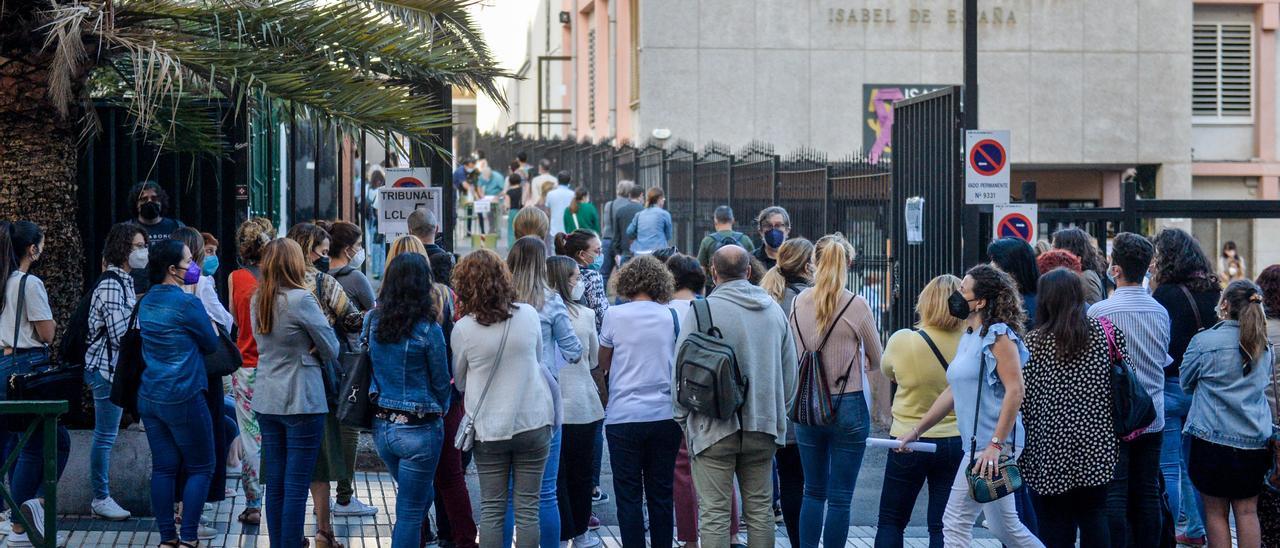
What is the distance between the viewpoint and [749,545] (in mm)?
7258

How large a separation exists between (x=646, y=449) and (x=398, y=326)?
1494 millimetres

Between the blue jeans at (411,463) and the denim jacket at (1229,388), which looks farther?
the denim jacket at (1229,388)

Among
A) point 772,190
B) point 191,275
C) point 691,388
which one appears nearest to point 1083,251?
point 691,388

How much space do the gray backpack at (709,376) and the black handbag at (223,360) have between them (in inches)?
103

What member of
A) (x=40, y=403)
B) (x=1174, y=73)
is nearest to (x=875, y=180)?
(x=40, y=403)

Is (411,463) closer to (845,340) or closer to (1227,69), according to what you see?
(845,340)

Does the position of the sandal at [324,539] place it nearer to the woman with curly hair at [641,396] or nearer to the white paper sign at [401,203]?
the woman with curly hair at [641,396]

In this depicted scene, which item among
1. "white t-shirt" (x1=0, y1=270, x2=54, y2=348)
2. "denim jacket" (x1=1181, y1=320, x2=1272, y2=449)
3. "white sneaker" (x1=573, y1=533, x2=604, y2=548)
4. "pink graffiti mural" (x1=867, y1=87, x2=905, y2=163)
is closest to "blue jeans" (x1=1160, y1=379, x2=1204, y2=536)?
"denim jacket" (x1=1181, y1=320, x2=1272, y2=449)

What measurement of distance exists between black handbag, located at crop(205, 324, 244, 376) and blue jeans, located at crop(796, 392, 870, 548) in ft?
10.1

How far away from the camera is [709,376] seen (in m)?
6.86

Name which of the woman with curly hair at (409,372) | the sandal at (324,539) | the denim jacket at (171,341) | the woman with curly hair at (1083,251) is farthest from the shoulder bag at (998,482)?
the denim jacket at (171,341)

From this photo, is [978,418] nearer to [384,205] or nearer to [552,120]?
[384,205]

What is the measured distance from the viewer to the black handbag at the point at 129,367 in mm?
7746

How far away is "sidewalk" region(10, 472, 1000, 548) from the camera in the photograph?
8.44 meters
